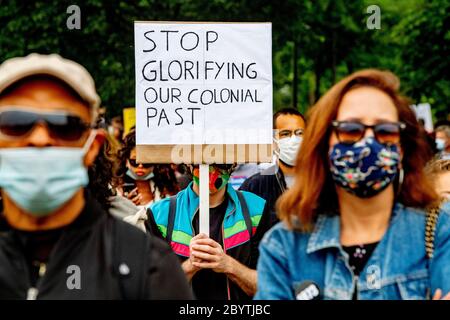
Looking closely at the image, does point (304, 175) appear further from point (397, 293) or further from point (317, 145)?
point (397, 293)

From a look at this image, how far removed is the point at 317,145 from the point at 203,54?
2376 millimetres

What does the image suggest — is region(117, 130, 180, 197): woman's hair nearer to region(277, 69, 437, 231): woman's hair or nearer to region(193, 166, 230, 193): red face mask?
region(193, 166, 230, 193): red face mask

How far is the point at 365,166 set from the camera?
3824mm

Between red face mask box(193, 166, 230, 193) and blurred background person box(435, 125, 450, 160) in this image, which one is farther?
blurred background person box(435, 125, 450, 160)

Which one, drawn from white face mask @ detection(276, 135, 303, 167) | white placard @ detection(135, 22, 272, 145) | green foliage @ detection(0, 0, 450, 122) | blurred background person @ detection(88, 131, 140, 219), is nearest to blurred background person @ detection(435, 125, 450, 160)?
green foliage @ detection(0, 0, 450, 122)

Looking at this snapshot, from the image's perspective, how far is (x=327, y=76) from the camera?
27.2 meters

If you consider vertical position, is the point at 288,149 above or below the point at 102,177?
above

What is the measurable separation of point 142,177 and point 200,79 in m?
2.76

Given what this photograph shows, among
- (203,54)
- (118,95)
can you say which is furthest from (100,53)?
(203,54)

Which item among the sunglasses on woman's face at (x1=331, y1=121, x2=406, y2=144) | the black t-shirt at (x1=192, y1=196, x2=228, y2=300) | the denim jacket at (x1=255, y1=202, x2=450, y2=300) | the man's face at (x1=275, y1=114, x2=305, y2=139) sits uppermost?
the man's face at (x1=275, y1=114, x2=305, y2=139)

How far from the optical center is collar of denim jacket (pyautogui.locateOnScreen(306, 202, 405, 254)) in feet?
12.7

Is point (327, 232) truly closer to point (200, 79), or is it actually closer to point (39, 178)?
point (39, 178)

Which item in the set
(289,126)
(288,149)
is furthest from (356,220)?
(289,126)

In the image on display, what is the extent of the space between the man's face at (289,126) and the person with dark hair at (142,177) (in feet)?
4.14
